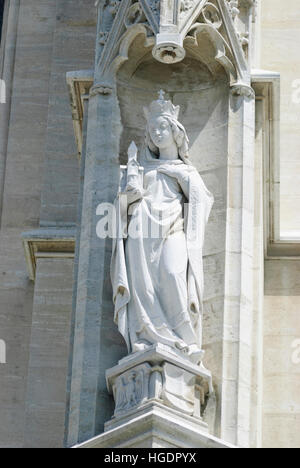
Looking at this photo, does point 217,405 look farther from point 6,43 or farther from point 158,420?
point 6,43

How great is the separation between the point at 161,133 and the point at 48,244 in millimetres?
2654

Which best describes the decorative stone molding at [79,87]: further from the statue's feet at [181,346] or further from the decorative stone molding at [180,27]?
the statue's feet at [181,346]

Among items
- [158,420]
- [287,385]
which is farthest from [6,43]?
[158,420]

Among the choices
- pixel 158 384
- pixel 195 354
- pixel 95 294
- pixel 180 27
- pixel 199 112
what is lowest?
pixel 158 384

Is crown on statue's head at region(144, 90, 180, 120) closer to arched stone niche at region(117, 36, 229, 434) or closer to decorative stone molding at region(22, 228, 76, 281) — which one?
arched stone niche at region(117, 36, 229, 434)

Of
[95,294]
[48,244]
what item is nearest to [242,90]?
[95,294]

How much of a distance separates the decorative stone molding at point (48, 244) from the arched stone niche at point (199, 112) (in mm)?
1923

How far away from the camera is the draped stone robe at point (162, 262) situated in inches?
688

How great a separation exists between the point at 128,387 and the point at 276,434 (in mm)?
2109

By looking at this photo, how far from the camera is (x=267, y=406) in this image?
1906 cm

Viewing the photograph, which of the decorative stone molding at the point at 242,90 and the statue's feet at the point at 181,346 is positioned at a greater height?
the decorative stone molding at the point at 242,90

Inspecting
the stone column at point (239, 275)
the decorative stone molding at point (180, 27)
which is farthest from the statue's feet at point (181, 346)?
the decorative stone molding at point (180, 27)

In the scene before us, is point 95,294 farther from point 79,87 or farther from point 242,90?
point 242,90

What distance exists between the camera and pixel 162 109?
1859cm
